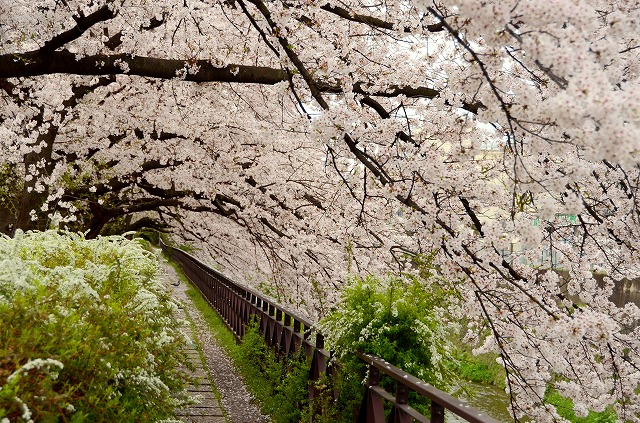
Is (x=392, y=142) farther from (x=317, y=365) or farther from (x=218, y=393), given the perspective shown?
(x=218, y=393)

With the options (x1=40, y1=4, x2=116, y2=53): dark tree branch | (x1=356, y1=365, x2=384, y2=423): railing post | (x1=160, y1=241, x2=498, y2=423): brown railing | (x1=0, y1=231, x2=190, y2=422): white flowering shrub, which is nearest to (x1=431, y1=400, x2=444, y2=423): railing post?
(x1=160, y1=241, x2=498, y2=423): brown railing

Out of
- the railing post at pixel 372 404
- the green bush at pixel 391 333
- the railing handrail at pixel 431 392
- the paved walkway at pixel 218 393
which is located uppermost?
the green bush at pixel 391 333

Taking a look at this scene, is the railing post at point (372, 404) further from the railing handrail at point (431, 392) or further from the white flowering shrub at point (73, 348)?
A: the white flowering shrub at point (73, 348)

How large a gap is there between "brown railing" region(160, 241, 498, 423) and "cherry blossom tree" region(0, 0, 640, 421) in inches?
26.9

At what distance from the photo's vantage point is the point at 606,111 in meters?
2.22

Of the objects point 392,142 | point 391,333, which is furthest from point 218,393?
point 392,142

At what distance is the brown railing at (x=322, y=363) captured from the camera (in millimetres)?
3643

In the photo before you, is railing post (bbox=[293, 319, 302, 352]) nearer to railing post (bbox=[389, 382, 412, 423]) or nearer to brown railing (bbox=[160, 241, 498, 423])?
brown railing (bbox=[160, 241, 498, 423])

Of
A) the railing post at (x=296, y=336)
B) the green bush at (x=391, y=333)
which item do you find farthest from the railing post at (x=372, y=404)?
the railing post at (x=296, y=336)

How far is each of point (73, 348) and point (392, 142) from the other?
2697 millimetres

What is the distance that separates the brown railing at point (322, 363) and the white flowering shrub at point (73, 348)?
1.44 metres

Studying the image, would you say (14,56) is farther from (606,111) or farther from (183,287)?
(183,287)

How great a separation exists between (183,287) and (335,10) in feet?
82.1

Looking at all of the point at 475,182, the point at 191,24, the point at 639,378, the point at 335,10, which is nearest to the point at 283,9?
the point at 335,10
